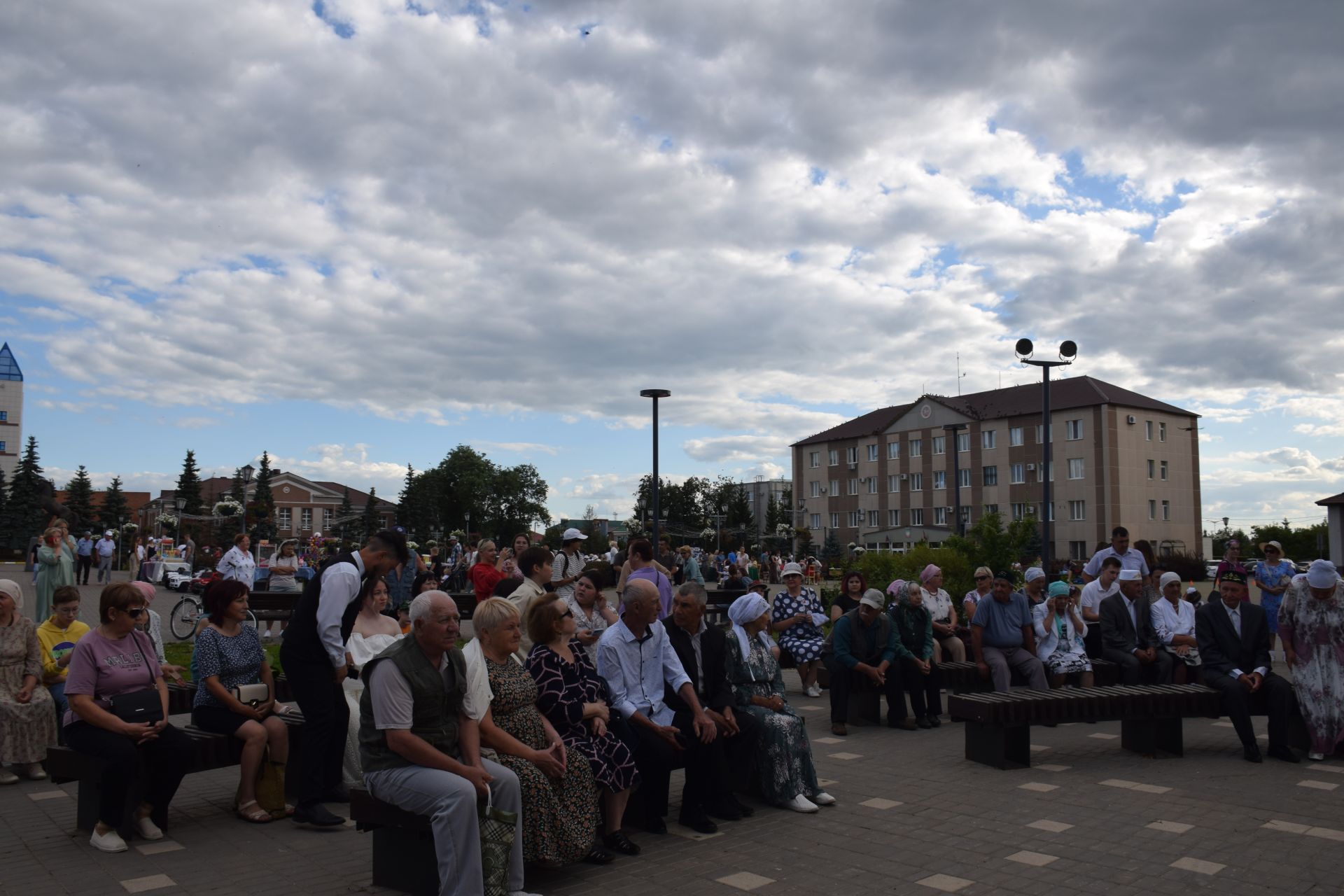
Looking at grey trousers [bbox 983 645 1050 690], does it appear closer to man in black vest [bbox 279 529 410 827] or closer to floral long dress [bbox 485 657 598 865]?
floral long dress [bbox 485 657 598 865]

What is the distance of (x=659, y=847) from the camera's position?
5848 millimetres

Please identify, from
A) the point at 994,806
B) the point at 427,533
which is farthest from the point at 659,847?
the point at 427,533

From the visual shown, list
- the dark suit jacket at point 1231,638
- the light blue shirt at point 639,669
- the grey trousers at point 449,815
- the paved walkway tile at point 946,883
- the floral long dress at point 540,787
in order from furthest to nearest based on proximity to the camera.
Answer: the dark suit jacket at point 1231,638 → the light blue shirt at point 639,669 → the floral long dress at point 540,787 → the paved walkway tile at point 946,883 → the grey trousers at point 449,815

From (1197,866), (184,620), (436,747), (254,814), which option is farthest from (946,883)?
(184,620)

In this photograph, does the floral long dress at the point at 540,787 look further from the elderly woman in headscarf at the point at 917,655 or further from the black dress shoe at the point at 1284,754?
the black dress shoe at the point at 1284,754

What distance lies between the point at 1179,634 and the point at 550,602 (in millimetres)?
8038

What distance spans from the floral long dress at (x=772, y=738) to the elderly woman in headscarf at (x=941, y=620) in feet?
16.1

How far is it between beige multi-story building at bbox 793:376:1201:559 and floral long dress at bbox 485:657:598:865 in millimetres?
53791

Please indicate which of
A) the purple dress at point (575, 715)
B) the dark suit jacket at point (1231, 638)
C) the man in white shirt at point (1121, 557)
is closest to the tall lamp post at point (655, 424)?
the man in white shirt at point (1121, 557)

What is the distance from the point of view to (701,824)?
6.16 m

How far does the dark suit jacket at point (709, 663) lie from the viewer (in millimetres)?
6734

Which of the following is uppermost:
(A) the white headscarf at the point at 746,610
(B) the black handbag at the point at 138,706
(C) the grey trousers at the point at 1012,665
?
(A) the white headscarf at the point at 746,610

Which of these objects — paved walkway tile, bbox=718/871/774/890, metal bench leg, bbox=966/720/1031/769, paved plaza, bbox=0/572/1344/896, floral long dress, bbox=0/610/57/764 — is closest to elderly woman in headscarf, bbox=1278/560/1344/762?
paved plaza, bbox=0/572/1344/896

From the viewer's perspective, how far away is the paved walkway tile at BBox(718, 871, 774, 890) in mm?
5090
